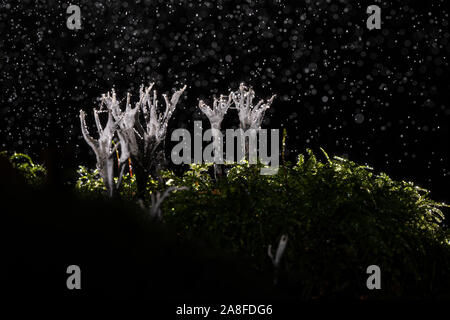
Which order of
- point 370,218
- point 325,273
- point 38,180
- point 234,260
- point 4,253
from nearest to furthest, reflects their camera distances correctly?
1. point 4,253
2. point 234,260
3. point 325,273
4. point 370,218
5. point 38,180

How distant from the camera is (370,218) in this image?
69.3 inches

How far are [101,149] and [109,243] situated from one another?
47.4 inches

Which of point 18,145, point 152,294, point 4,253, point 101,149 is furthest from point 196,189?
point 18,145

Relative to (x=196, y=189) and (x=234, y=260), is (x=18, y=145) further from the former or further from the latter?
(x=234, y=260)

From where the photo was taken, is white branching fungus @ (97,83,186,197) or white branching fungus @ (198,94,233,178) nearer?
white branching fungus @ (97,83,186,197)

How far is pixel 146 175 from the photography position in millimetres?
2408

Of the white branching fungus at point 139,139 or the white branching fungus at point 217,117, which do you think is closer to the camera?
the white branching fungus at point 139,139

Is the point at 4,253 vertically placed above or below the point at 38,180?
below

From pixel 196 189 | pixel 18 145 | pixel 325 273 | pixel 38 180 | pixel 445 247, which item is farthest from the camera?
pixel 18 145

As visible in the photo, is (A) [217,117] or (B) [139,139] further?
(A) [217,117]

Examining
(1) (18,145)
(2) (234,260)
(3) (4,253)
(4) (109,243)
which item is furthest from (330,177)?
(1) (18,145)

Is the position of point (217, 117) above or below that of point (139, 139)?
above

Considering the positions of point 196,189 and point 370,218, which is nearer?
point 370,218
